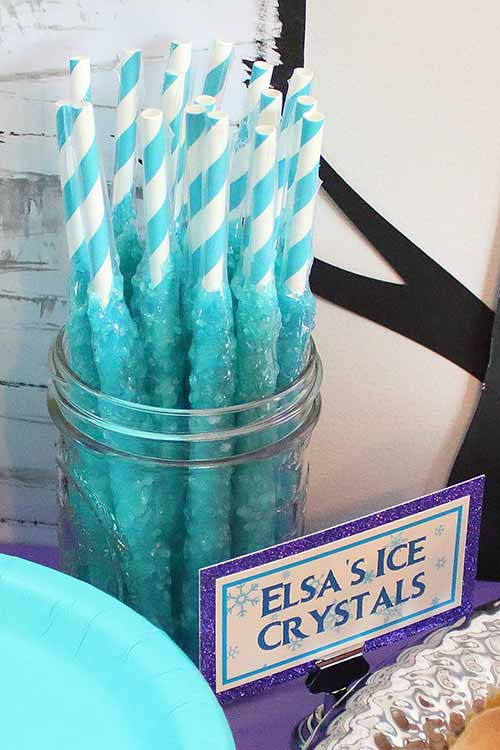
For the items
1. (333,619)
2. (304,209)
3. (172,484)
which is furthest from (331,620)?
(304,209)

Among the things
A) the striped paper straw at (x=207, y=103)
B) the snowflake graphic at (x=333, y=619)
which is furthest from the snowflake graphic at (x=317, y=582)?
the striped paper straw at (x=207, y=103)

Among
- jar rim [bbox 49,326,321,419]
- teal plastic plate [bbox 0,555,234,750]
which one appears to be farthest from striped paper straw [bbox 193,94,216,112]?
teal plastic plate [bbox 0,555,234,750]

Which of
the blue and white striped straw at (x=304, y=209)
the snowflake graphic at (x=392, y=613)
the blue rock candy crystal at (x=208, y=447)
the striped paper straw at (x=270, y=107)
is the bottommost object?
the snowflake graphic at (x=392, y=613)

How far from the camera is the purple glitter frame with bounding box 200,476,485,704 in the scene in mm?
542

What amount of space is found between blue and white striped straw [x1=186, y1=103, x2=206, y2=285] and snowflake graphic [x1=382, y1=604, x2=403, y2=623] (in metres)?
0.24

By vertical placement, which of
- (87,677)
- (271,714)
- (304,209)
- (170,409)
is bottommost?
(271,714)

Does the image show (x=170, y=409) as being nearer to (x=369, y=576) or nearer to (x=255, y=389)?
(x=255, y=389)

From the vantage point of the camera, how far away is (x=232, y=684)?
58 cm

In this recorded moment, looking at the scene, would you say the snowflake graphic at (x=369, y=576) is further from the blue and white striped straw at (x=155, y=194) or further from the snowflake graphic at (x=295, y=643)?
the blue and white striped straw at (x=155, y=194)

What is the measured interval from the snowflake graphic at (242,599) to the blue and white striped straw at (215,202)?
0.17 metres

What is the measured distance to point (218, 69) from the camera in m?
0.56

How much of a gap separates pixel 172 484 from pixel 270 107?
21 cm

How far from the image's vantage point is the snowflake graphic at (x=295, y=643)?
0.58m

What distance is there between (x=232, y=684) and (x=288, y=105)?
33 centimetres
